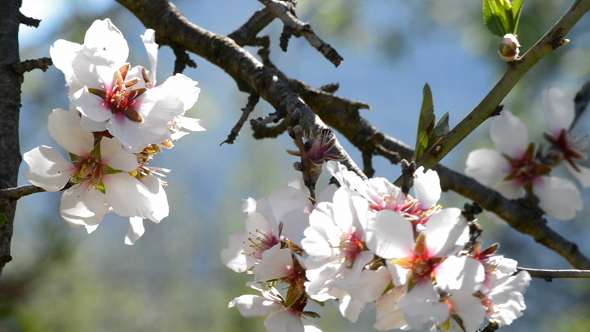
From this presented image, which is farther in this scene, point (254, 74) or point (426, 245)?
point (254, 74)

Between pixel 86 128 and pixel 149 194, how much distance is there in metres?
0.13

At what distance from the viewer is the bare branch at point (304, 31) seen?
853 millimetres

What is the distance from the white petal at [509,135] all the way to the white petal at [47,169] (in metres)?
1.12

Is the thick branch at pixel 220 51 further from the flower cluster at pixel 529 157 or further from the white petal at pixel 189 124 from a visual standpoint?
the flower cluster at pixel 529 157

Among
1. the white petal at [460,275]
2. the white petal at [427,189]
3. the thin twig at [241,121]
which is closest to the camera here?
the white petal at [460,275]

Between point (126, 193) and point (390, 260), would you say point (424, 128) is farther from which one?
point (126, 193)

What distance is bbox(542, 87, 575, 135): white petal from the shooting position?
1.46 meters

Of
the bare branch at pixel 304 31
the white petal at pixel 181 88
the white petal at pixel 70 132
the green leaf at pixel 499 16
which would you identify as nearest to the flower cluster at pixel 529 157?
the green leaf at pixel 499 16

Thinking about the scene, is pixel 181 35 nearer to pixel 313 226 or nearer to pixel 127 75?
pixel 127 75

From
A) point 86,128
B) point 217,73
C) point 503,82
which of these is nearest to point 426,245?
point 503,82

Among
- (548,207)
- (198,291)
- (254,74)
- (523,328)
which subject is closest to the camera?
(254,74)

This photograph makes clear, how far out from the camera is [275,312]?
74 centimetres

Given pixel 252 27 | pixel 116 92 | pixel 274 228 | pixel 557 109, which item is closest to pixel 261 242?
pixel 274 228

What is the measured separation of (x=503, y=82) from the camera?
2.47ft
